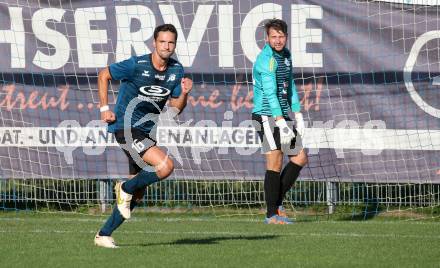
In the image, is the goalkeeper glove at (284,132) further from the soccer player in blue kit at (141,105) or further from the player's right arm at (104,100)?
the player's right arm at (104,100)

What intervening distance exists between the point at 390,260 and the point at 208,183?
5.49 meters

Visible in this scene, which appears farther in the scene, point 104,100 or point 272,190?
point 272,190

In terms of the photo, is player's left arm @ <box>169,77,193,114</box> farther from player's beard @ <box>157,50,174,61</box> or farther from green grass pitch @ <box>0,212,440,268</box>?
green grass pitch @ <box>0,212,440,268</box>

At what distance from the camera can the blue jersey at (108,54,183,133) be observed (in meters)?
8.90

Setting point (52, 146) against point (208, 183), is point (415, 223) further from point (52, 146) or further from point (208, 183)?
point (52, 146)

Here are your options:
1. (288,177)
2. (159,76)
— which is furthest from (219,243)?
(288,177)

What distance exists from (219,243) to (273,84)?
8.28 feet

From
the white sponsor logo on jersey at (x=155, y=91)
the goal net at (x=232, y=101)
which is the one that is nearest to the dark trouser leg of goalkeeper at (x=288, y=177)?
the goal net at (x=232, y=101)

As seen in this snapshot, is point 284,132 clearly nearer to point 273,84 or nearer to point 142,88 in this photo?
point 273,84

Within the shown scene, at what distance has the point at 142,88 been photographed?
894 centimetres

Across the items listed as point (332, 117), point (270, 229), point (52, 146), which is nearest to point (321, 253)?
point (270, 229)

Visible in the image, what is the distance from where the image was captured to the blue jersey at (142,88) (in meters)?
8.90

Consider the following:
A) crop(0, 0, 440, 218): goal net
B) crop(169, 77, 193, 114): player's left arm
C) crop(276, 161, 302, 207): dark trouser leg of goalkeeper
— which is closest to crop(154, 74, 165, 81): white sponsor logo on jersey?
crop(169, 77, 193, 114): player's left arm

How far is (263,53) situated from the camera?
1124 centimetres
